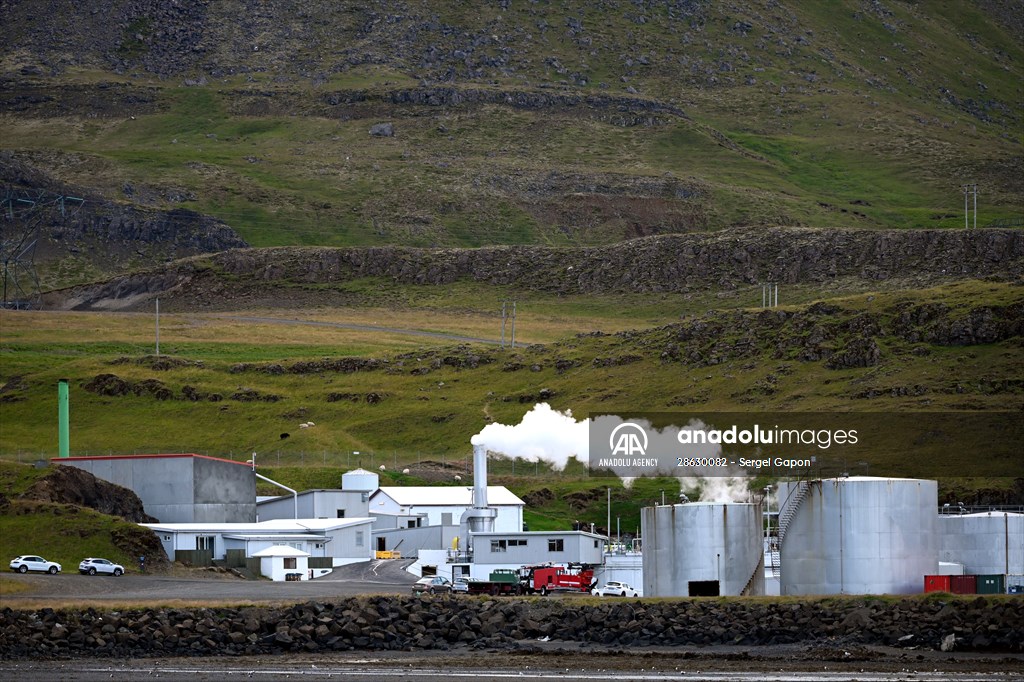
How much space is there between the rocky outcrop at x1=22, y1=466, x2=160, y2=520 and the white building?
18.1 m

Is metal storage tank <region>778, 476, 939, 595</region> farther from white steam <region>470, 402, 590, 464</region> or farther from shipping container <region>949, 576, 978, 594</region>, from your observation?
white steam <region>470, 402, 590, 464</region>

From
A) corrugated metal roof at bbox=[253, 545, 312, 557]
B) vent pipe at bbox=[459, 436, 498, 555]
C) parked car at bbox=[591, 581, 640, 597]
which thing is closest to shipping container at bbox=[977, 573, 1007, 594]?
parked car at bbox=[591, 581, 640, 597]

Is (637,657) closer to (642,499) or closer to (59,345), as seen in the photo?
(642,499)

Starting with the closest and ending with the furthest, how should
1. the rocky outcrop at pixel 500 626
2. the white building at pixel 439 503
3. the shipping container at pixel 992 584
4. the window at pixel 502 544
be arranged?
the rocky outcrop at pixel 500 626, the shipping container at pixel 992 584, the window at pixel 502 544, the white building at pixel 439 503

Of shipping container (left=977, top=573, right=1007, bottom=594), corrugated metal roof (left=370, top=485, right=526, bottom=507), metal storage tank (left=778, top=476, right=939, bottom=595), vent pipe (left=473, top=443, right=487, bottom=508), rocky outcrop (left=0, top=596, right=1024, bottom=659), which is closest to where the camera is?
rocky outcrop (left=0, top=596, right=1024, bottom=659)

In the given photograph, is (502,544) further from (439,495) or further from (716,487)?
(439,495)

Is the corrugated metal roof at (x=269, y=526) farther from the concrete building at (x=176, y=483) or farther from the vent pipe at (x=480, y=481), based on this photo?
the vent pipe at (x=480, y=481)

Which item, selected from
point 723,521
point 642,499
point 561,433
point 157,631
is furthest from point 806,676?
point 561,433

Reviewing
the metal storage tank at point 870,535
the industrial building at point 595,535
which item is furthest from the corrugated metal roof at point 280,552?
the metal storage tank at point 870,535

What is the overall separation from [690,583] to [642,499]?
166 ft

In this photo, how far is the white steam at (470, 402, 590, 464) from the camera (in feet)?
422

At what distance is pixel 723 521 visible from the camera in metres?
72.6

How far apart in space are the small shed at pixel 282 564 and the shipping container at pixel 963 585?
126ft

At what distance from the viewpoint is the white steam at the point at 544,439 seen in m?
129
